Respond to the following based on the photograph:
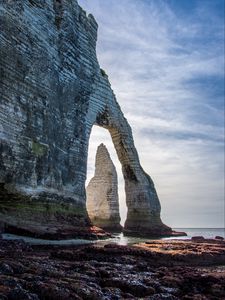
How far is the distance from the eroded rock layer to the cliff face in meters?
10.9

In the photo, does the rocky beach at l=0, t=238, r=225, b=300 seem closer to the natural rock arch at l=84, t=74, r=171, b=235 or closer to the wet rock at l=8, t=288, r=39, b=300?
the wet rock at l=8, t=288, r=39, b=300

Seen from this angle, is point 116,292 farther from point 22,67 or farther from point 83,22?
point 83,22

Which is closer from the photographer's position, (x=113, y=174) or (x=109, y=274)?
(x=109, y=274)

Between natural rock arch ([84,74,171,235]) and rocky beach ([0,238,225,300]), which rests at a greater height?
natural rock arch ([84,74,171,235])

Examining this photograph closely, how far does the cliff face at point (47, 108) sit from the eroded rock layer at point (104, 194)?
1087 cm

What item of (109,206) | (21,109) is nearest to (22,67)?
(21,109)

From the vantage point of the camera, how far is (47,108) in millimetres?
24797

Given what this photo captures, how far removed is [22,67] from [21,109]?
8.32 ft

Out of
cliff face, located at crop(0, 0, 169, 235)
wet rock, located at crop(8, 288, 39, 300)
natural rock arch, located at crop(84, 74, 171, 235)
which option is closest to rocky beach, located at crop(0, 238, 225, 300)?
wet rock, located at crop(8, 288, 39, 300)

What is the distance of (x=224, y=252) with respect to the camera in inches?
604

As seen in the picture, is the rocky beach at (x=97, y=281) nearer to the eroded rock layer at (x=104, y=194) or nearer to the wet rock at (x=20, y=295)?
the wet rock at (x=20, y=295)

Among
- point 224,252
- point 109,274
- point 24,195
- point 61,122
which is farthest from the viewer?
point 61,122

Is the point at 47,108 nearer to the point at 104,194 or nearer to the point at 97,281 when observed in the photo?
the point at 97,281

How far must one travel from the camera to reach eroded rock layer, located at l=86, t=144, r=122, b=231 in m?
44.5
